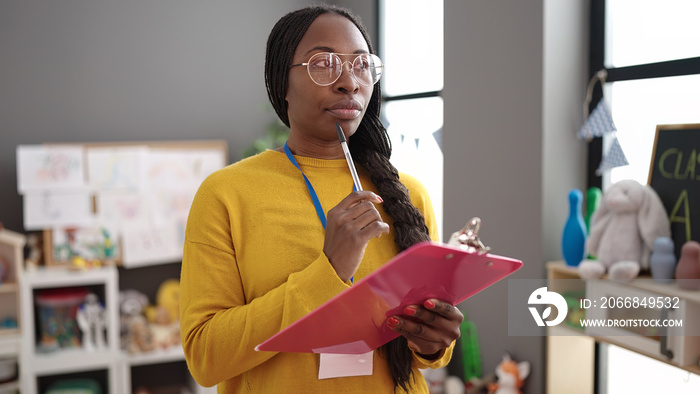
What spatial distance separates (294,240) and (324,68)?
27 cm

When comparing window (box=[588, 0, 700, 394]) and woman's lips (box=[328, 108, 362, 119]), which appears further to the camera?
window (box=[588, 0, 700, 394])

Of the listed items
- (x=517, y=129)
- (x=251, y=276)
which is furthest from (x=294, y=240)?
(x=517, y=129)

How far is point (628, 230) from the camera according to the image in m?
1.93

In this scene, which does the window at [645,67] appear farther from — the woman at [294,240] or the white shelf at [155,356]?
the white shelf at [155,356]

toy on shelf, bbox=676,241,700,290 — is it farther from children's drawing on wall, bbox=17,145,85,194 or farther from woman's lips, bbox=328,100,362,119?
children's drawing on wall, bbox=17,145,85,194

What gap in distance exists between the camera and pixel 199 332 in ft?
2.96

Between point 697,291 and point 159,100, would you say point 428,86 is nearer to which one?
point 159,100

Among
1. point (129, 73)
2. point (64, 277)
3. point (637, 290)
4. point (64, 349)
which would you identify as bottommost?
point (64, 349)

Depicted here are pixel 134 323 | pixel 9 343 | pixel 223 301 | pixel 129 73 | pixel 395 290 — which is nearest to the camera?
pixel 395 290

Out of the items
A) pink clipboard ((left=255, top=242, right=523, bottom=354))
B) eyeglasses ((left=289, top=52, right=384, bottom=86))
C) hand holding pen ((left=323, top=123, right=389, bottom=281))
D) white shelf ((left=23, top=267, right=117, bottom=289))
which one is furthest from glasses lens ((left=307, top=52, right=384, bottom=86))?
white shelf ((left=23, top=267, right=117, bottom=289))

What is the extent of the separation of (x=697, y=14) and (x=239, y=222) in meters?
1.77

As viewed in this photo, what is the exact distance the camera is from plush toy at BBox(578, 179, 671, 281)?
190cm

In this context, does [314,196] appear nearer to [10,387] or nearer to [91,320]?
[91,320]

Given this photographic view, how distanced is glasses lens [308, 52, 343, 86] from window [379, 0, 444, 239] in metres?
1.97
